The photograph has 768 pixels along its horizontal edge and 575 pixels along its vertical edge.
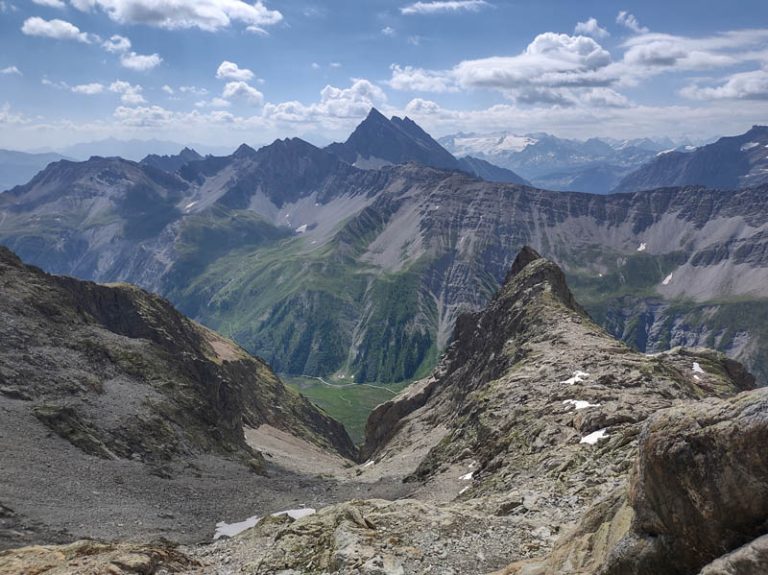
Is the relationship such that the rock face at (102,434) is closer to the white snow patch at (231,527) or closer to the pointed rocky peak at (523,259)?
the white snow patch at (231,527)

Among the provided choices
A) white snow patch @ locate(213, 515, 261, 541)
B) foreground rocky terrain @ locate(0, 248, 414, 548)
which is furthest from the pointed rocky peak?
white snow patch @ locate(213, 515, 261, 541)

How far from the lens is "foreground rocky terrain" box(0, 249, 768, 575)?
17.8 metres

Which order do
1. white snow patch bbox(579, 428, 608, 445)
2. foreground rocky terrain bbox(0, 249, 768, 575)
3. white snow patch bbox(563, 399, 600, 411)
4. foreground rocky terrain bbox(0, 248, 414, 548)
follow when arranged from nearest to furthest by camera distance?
1. foreground rocky terrain bbox(0, 249, 768, 575)
2. white snow patch bbox(579, 428, 608, 445)
3. foreground rocky terrain bbox(0, 248, 414, 548)
4. white snow patch bbox(563, 399, 600, 411)

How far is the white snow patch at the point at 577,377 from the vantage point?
73825mm

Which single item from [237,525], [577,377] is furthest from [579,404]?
[237,525]

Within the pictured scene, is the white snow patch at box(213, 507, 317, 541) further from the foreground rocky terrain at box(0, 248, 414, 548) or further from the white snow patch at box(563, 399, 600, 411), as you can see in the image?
the white snow patch at box(563, 399, 600, 411)

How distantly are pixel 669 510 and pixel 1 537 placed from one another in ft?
161

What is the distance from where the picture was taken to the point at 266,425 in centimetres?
16300

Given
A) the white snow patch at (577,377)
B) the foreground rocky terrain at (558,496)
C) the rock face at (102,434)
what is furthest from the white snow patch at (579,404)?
the rock face at (102,434)

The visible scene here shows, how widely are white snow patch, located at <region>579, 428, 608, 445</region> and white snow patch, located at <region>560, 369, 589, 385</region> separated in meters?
18.9

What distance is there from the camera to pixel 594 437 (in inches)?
2105

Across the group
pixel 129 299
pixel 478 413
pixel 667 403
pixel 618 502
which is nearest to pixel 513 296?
pixel 478 413

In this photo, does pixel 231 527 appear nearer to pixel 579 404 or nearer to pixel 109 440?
pixel 109 440

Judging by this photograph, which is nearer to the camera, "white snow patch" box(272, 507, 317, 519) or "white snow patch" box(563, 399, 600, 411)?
"white snow patch" box(563, 399, 600, 411)
